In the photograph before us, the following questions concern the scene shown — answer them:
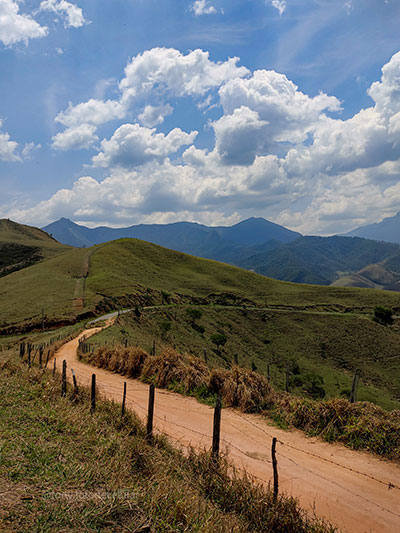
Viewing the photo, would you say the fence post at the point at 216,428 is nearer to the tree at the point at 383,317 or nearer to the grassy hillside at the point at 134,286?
the grassy hillside at the point at 134,286

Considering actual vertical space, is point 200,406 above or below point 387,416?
below

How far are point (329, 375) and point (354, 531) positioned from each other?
48821 mm

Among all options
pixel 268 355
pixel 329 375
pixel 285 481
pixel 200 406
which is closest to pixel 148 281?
pixel 268 355

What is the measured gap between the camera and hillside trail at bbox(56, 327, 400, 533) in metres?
6.82

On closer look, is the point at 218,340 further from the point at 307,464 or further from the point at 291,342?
the point at 307,464

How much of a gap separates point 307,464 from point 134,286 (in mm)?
70116

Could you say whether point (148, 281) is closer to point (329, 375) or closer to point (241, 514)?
point (329, 375)

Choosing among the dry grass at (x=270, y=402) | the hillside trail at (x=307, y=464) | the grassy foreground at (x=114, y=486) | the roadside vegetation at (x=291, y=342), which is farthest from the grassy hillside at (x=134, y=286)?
the grassy foreground at (x=114, y=486)

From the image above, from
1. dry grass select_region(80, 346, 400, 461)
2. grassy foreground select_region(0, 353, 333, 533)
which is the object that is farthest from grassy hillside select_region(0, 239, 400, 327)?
grassy foreground select_region(0, 353, 333, 533)

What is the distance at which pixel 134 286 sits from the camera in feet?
251

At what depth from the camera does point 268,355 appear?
58.0 m

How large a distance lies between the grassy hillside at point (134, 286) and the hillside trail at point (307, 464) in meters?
48.3

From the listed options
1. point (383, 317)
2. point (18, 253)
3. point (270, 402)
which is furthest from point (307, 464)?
point (18, 253)

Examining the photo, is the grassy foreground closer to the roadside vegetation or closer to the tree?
the roadside vegetation
